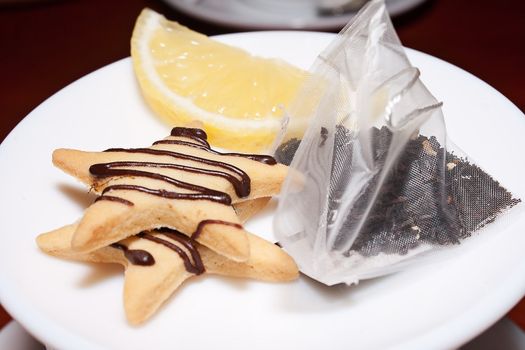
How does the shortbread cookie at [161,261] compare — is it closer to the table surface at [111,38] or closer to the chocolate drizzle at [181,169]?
the chocolate drizzle at [181,169]

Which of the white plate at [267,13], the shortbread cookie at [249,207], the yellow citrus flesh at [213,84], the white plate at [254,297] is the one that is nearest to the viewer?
the white plate at [254,297]

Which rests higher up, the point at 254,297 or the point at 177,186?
the point at 177,186

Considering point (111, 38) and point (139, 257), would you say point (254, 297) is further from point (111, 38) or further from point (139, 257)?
point (111, 38)

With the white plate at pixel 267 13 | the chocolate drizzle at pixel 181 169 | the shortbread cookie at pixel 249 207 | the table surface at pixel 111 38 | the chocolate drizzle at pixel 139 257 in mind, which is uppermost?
the chocolate drizzle at pixel 181 169

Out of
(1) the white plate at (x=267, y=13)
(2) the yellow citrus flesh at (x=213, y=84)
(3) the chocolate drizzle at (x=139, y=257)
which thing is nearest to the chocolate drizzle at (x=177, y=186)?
(3) the chocolate drizzle at (x=139, y=257)

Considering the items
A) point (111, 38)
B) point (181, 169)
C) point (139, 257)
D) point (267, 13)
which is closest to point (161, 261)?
point (139, 257)

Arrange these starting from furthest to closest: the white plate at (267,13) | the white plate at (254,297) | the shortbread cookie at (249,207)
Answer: the white plate at (267,13) → the shortbread cookie at (249,207) → the white plate at (254,297)
